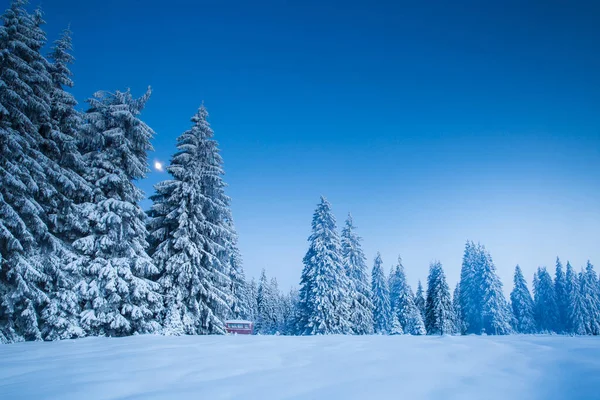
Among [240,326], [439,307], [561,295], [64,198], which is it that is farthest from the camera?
[561,295]

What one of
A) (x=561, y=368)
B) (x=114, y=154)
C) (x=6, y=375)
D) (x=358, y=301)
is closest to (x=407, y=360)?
(x=561, y=368)

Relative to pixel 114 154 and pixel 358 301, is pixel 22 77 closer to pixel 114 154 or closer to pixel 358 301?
pixel 114 154

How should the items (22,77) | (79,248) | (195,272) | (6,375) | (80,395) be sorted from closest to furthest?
(80,395) < (6,375) < (22,77) < (79,248) < (195,272)

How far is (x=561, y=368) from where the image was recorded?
340 cm

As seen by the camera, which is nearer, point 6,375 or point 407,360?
point 6,375

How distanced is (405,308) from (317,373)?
44.8m

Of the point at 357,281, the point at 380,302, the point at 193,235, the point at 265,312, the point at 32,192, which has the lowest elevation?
the point at 265,312

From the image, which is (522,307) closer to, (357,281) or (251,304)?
(357,281)

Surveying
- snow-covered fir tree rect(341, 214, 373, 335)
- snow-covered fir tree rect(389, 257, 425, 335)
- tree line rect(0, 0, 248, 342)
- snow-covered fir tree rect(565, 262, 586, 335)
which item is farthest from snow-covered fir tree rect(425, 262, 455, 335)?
tree line rect(0, 0, 248, 342)

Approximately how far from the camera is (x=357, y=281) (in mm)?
34531

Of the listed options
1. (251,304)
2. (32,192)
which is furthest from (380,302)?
(32,192)

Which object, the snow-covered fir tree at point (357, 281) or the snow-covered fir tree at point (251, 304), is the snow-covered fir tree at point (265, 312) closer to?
the snow-covered fir tree at point (251, 304)

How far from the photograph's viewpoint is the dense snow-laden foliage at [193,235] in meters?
17.2

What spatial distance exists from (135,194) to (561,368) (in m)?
17.6
